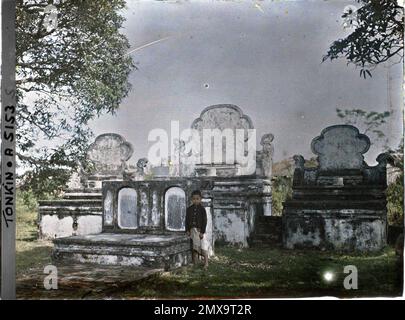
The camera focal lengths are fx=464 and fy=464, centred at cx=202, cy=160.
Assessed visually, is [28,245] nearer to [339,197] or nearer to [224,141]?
[224,141]

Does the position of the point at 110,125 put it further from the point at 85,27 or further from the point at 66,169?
the point at 85,27

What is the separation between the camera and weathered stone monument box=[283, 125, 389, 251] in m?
4.03

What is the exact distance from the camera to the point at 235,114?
4.07 meters

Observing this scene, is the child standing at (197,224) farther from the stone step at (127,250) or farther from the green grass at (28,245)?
Result: the green grass at (28,245)

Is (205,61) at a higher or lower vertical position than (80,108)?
higher

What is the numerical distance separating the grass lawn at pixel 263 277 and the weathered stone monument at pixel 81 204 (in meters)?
0.25

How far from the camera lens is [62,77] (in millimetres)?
4227

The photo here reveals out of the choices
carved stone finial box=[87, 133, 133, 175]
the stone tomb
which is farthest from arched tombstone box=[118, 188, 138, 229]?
carved stone finial box=[87, 133, 133, 175]

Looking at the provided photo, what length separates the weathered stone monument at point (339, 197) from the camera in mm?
4027

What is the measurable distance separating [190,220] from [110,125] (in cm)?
111

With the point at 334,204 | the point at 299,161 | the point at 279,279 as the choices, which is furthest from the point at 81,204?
the point at 334,204

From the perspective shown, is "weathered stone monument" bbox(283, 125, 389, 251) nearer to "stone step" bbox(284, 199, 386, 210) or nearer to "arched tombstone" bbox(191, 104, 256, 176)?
"stone step" bbox(284, 199, 386, 210)

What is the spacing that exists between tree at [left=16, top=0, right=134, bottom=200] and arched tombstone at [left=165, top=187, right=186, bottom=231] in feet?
2.94
